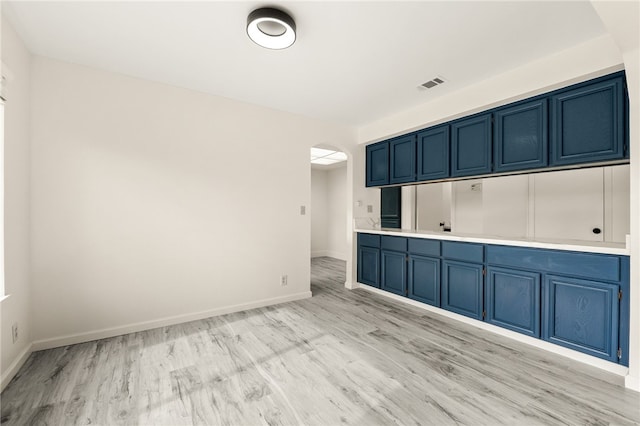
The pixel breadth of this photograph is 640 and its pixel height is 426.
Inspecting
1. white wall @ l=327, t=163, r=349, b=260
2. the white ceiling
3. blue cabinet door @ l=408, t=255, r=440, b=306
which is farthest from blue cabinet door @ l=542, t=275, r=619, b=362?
white wall @ l=327, t=163, r=349, b=260

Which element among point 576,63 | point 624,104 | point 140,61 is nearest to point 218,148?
point 140,61

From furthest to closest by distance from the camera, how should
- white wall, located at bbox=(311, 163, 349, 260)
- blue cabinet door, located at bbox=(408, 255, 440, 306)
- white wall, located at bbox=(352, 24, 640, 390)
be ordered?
white wall, located at bbox=(311, 163, 349, 260), blue cabinet door, located at bbox=(408, 255, 440, 306), white wall, located at bbox=(352, 24, 640, 390)

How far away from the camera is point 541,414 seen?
5.30 feet

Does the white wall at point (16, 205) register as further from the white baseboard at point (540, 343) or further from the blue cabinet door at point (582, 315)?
the blue cabinet door at point (582, 315)

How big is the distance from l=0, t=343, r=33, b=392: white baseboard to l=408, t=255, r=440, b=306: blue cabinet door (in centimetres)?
379

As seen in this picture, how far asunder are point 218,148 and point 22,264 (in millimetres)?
1988

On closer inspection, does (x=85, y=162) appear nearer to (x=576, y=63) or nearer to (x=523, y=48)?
(x=523, y=48)

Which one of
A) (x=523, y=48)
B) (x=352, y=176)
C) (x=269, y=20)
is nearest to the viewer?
(x=269, y=20)

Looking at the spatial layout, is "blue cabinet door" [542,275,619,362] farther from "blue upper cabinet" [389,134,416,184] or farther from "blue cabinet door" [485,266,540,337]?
"blue upper cabinet" [389,134,416,184]

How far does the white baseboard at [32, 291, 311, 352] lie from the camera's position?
2.43m

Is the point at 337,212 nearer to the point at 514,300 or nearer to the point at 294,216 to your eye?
the point at 294,216

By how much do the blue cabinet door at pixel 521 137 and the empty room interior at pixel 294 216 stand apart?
0.02 metres

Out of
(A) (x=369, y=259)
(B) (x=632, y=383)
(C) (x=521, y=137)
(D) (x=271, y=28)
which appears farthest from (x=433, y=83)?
(B) (x=632, y=383)

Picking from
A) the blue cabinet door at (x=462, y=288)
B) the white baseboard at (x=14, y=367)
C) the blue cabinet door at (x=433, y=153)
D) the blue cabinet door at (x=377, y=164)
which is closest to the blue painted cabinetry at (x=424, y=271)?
the blue cabinet door at (x=462, y=288)
